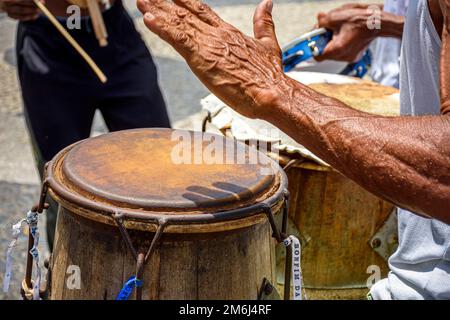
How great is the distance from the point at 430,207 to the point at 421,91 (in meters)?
0.48

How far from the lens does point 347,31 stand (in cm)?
292

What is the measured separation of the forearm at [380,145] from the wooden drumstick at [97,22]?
172cm

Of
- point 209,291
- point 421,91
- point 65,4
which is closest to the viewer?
point 209,291

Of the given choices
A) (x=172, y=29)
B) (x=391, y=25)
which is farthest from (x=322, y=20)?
(x=172, y=29)

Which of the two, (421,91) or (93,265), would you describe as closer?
(93,265)

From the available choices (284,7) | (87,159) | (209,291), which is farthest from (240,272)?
(284,7)

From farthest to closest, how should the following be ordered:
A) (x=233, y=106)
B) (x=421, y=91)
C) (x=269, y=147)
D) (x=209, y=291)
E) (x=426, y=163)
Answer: (x=269, y=147), (x=421, y=91), (x=209, y=291), (x=233, y=106), (x=426, y=163)

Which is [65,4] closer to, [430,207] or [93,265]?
[93,265]

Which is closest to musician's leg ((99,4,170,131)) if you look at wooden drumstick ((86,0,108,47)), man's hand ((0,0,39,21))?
wooden drumstick ((86,0,108,47))

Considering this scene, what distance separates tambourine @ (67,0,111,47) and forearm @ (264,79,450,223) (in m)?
1.72

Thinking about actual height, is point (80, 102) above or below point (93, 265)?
below

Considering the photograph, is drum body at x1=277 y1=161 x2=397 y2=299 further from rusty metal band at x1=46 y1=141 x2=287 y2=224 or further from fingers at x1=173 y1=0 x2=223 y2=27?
fingers at x1=173 y1=0 x2=223 y2=27

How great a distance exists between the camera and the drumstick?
2.98 meters
